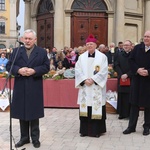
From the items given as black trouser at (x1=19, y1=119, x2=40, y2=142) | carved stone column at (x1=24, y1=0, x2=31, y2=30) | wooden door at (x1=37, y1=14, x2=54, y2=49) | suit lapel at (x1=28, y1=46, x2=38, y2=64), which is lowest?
black trouser at (x1=19, y1=119, x2=40, y2=142)

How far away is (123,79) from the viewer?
912 cm

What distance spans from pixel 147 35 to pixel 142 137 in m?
2.27

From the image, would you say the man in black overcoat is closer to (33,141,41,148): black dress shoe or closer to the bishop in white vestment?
the bishop in white vestment

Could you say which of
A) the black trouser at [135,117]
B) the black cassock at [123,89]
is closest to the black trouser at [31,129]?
the black trouser at [135,117]

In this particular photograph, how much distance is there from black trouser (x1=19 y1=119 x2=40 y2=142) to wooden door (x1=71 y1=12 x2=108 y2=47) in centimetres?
1141

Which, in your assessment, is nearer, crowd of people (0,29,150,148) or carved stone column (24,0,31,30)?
crowd of people (0,29,150,148)

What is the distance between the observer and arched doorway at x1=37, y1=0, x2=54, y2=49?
18375mm

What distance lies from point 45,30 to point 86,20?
2.59m

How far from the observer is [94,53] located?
7.55m

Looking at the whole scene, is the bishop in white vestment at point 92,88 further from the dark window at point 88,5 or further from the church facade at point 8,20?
the church facade at point 8,20

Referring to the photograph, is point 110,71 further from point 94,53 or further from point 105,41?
point 105,41

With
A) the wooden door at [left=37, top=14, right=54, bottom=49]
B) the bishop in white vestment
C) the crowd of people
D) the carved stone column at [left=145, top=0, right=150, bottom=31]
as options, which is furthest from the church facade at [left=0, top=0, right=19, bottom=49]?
the bishop in white vestment

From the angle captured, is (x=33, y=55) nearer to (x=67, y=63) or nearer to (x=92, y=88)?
(x=92, y=88)

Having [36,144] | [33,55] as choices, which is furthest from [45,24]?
[36,144]
